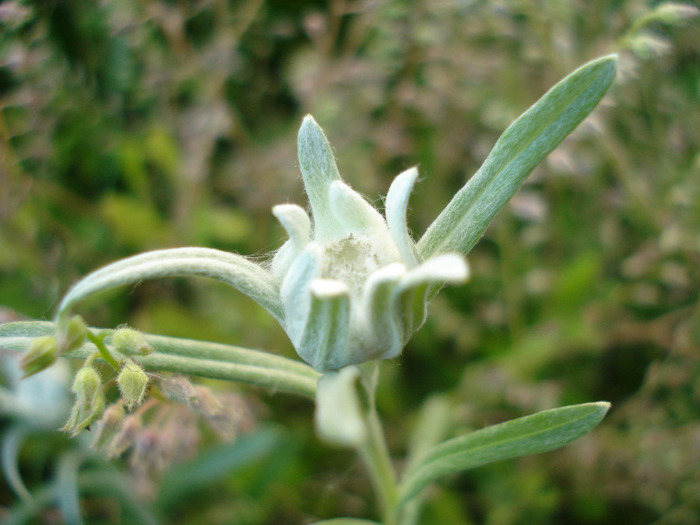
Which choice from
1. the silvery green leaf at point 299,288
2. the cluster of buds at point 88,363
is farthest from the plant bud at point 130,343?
the silvery green leaf at point 299,288

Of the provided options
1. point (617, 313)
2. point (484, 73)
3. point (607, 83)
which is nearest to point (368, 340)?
point (607, 83)

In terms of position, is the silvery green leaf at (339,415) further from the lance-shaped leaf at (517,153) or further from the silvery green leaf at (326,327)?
the lance-shaped leaf at (517,153)

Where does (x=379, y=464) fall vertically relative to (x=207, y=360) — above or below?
below

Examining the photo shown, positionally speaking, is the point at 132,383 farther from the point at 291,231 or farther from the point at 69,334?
the point at 291,231

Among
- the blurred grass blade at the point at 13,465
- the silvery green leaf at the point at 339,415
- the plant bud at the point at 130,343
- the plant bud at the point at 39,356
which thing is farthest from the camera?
the blurred grass blade at the point at 13,465

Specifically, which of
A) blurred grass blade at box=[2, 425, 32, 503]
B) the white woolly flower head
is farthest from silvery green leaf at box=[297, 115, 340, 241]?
blurred grass blade at box=[2, 425, 32, 503]

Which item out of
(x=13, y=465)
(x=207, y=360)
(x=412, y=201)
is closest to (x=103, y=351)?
(x=207, y=360)

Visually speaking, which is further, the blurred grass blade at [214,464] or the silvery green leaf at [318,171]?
the blurred grass blade at [214,464]
